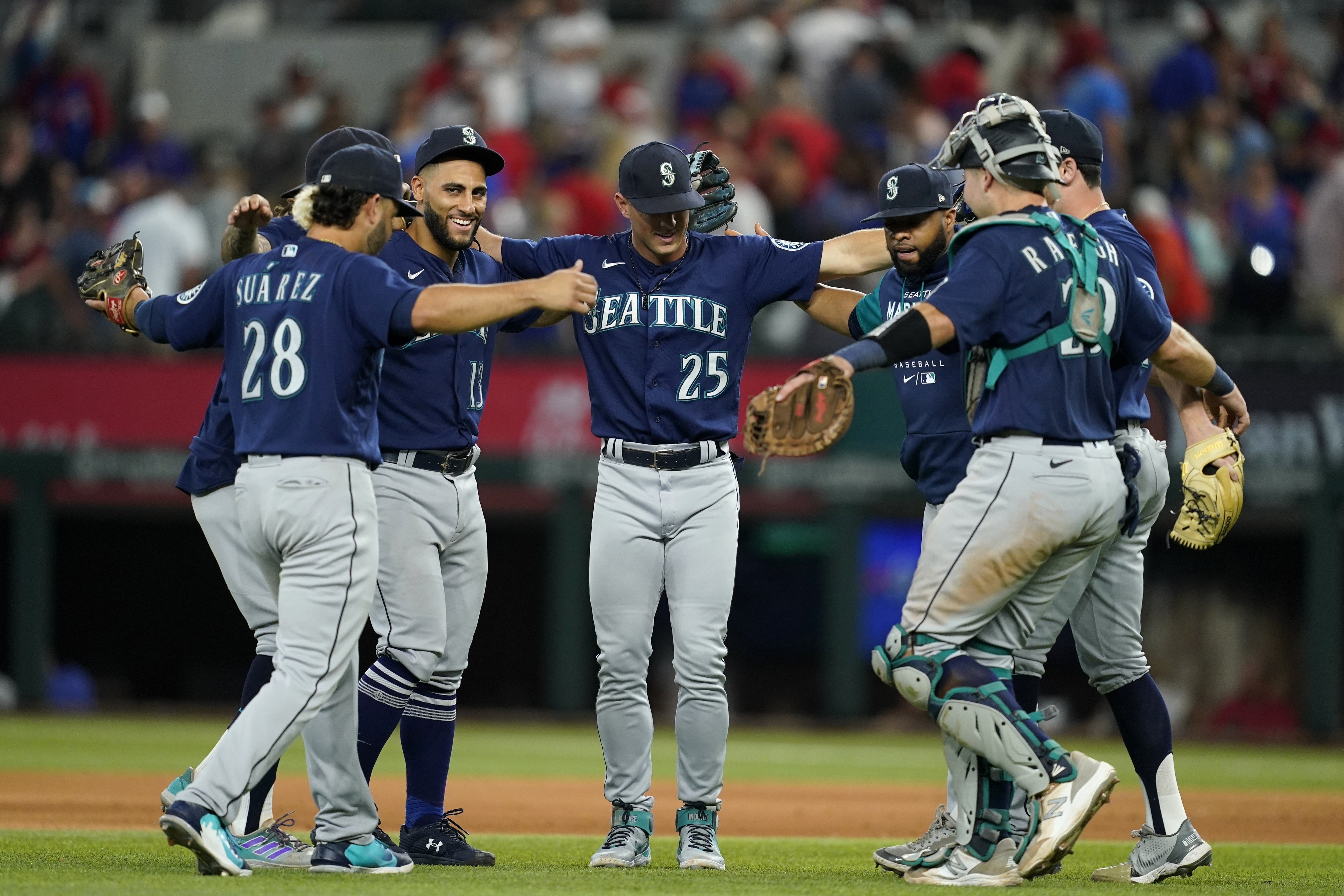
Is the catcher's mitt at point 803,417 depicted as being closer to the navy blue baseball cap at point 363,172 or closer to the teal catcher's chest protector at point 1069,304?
the teal catcher's chest protector at point 1069,304

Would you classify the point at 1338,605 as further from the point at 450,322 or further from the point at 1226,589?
the point at 450,322

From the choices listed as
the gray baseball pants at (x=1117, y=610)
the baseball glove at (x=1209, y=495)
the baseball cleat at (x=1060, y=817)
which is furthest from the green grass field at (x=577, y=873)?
the baseball glove at (x=1209, y=495)

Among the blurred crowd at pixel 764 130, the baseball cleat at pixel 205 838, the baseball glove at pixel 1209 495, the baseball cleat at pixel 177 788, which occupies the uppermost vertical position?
the blurred crowd at pixel 764 130

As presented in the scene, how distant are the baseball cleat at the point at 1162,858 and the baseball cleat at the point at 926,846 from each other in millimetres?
495

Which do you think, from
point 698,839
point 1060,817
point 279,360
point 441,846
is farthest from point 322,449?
point 1060,817

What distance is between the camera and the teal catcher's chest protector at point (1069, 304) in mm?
5141

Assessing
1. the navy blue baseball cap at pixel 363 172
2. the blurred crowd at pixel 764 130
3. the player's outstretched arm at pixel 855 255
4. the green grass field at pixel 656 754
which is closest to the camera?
the navy blue baseball cap at pixel 363 172

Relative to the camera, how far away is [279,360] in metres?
5.21

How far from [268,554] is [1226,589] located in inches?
420

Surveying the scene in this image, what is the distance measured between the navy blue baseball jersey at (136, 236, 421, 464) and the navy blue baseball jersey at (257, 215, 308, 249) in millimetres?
597

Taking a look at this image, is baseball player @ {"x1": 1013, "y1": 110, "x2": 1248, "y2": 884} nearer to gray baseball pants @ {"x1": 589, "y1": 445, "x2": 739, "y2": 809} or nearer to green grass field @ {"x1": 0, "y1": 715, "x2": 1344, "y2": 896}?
green grass field @ {"x1": 0, "y1": 715, "x2": 1344, "y2": 896}

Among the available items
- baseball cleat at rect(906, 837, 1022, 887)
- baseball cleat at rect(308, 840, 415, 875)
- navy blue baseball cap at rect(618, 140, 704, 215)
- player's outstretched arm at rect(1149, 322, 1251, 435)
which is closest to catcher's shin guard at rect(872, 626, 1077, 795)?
baseball cleat at rect(906, 837, 1022, 887)

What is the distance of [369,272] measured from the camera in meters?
5.18

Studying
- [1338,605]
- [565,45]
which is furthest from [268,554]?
→ [565,45]
